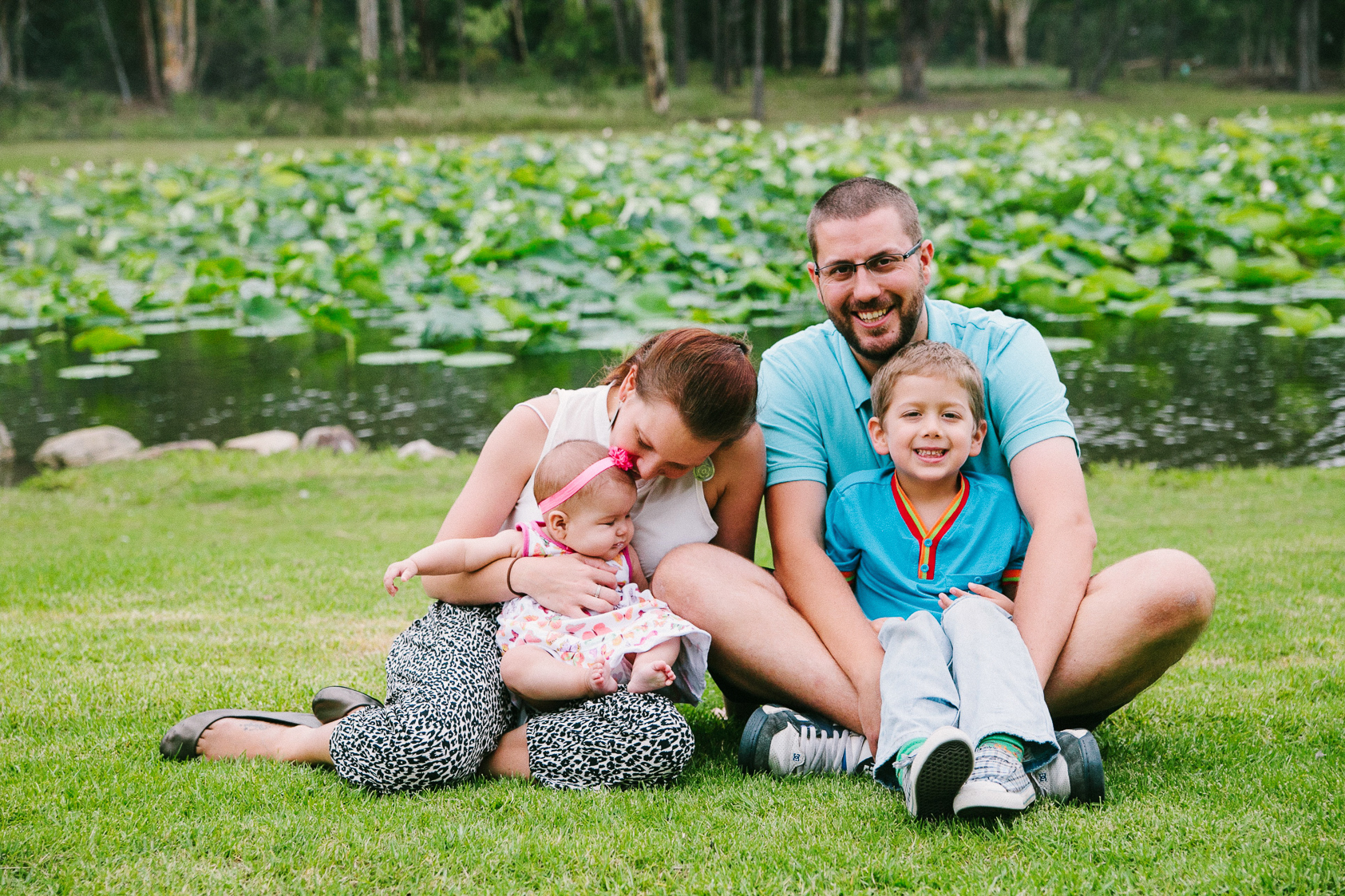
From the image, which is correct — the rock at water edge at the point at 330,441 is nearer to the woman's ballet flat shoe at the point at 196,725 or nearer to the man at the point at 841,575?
the woman's ballet flat shoe at the point at 196,725

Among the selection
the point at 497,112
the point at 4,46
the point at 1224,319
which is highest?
the point at 4,46

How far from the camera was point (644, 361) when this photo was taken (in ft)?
7.83

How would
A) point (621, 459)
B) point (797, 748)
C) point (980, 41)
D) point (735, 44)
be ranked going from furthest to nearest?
point (980, 41)
point (735, 44)
point (621, 459)
point (797, 748)

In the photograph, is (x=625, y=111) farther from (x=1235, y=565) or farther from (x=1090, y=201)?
(x=1235, y=565)

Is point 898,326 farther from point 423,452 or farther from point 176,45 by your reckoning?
point 176,45

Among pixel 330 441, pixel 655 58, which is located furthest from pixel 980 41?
pixel 330 441

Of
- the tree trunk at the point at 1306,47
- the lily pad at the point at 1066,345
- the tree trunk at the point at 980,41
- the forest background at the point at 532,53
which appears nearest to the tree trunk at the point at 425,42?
the forest background at the point at 532,53

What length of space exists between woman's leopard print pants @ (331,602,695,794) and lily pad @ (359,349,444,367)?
5038 mm

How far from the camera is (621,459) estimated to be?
7.75 feet

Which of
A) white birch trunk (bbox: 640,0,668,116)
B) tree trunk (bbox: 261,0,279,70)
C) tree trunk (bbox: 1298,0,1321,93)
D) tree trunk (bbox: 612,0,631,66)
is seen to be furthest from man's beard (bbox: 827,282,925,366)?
tree trunk (bbox: 261,0,279,70)

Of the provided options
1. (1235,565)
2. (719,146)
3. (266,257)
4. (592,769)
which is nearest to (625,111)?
(719,146)

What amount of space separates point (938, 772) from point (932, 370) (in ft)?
2.90

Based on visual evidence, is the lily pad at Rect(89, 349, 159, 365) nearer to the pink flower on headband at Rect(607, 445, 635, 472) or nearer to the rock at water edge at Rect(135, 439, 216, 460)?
the rock at water edge at Rect(135, 439, 216, 460)

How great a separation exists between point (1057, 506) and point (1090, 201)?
7440mm
